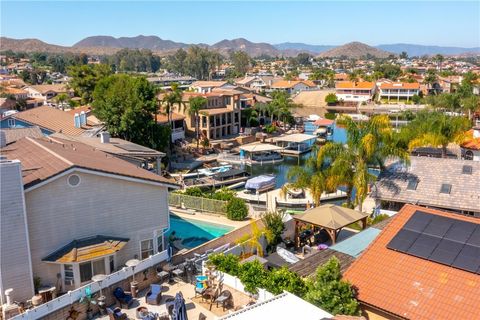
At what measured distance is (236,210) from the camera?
28781 millimetres

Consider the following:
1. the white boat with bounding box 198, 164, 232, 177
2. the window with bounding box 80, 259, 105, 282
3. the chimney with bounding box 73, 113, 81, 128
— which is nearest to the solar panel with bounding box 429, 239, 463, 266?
the window with bounding box 80, 259, 105, 282

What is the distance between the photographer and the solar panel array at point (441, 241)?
552 inches

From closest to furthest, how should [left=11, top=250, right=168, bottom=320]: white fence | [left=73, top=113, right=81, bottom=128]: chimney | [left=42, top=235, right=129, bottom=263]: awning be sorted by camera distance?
1. [left=11, top=250, right=168, bottom=320]: white fence
2. [left=42, top=235, right=129, bottom=263]: awning
3. [left=73, top=113, right=81, bottom=128]: chimney

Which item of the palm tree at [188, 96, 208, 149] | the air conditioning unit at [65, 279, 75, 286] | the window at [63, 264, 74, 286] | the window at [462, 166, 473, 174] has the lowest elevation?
the air conditioning unit at [65, 279, 75, 286]

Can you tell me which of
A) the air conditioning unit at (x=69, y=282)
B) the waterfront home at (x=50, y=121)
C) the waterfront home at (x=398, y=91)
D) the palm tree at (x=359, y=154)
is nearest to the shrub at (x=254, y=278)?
the air conditioning unit at (x=69, y=282)

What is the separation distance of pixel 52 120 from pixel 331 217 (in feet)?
101

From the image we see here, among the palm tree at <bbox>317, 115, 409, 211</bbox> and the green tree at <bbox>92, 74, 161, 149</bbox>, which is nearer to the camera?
the palm tree at <bbox>317, 115, 409, 211</bbox>

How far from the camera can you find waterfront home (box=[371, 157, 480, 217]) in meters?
25.7

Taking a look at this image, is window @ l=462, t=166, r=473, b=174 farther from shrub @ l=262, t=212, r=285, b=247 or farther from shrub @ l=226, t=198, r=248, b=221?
shrub @ l=226, t=198, r=248, b=221

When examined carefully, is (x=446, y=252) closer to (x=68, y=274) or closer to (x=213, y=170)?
(x=68, y=274)

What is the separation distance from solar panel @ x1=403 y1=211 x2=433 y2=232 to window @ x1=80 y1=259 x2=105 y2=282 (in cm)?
1216

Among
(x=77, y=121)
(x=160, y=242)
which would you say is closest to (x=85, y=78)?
(x=77, y=121)

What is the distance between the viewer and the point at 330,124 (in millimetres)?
73062

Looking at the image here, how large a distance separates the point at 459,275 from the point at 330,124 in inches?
2397
